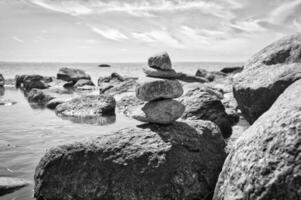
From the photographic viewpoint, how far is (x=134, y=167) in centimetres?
660

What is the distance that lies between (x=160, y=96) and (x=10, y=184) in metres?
4.32

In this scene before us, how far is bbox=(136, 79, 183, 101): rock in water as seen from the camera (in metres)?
7.82

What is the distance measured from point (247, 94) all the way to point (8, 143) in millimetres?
9117

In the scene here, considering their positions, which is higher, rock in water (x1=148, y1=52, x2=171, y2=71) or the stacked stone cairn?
rock in water (x1=148, y1=52, x2=171, y2=71)

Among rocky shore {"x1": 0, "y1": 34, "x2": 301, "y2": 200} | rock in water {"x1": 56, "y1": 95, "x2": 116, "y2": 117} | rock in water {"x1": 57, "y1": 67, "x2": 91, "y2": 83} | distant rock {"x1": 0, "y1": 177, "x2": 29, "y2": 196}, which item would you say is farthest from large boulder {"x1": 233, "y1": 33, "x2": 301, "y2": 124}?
rock in water {"x1": 57, "y1": 67, "x2": 91, "y2": 83}

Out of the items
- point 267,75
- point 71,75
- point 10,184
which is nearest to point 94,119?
point 10,184

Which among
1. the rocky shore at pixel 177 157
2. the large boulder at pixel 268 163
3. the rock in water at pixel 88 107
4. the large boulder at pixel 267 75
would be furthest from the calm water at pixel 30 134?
the large boulder at pixel 267 75

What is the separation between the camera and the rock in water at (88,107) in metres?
18.0

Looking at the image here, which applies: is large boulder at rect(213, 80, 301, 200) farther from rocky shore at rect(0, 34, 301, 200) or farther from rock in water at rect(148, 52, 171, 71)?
rock in water at rect(148, 52, 171, 71)

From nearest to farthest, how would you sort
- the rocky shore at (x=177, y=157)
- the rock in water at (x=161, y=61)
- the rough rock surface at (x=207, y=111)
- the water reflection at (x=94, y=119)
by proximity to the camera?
the rocky shore at (x=177, y=157) < the rock in water at (x=161, y=61) < the rough rock surface at (x=207, y=111) < the water reflection at (x=94, y=119)

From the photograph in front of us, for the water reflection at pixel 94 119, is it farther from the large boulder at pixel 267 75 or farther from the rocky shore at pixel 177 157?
the rocky shore at pixel 177 157

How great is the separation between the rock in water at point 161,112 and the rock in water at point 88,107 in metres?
10.2

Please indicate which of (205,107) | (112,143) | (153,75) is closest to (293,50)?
(205,107)

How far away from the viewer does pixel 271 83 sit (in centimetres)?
987
